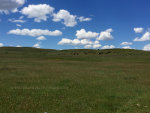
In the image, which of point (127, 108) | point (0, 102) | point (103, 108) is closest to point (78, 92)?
point (103, 108)

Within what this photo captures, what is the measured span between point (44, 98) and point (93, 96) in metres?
3.83

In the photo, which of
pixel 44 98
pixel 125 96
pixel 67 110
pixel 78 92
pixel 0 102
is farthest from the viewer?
pixel 78 92

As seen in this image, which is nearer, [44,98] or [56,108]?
[56,108]

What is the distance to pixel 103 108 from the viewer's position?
10359 mm

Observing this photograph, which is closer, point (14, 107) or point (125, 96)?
point (14, 107)

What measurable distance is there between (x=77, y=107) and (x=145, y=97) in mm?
5736

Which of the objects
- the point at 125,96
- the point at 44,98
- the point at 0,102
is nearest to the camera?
the point at 0,102

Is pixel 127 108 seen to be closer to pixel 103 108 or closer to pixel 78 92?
pixel 103 108

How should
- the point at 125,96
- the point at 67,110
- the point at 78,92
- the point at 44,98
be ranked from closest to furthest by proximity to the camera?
the point at 67,110, the point at 44,98, the point at 125,96, the point at 78,92

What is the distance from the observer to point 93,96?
42.7 ft

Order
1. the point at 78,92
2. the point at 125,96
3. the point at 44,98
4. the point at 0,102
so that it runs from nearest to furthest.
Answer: the point at 0,102 → the point at 44,98 → the point at 125,96 → the point at 78,92

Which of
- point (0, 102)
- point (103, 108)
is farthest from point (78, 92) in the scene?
point (0, 102)

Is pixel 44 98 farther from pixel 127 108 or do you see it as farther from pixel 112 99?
pixel 127 108

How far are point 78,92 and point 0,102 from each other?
6.17 metres
